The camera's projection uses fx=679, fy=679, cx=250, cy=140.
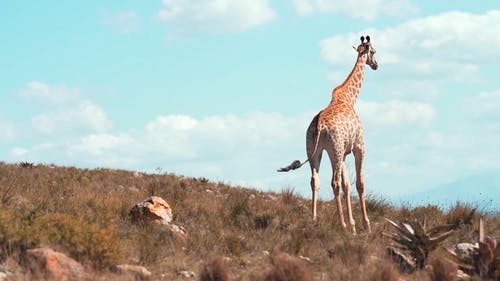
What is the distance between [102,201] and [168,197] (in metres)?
2.54

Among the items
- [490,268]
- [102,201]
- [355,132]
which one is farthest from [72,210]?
[490,268]

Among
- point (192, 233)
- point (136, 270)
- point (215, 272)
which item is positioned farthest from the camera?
point (192, 233)

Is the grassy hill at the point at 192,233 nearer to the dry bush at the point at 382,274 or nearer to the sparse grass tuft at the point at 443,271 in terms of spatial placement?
the dry bush at the point at 382,274

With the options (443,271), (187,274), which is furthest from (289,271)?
(443,271)

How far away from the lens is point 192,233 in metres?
11.4

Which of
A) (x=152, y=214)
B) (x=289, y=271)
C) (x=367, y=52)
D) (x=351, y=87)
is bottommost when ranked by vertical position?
(x=289, y=271)

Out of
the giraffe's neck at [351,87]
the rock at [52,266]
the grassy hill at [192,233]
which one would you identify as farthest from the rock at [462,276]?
the giraffe's neck at [351,87]

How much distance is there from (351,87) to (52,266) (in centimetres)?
889

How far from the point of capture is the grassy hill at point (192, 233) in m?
9.00

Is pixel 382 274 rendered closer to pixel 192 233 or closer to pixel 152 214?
pixel 192 233

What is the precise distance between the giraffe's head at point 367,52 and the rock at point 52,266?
9.56 metres

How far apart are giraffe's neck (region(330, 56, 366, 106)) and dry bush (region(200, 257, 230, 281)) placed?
22.4ft

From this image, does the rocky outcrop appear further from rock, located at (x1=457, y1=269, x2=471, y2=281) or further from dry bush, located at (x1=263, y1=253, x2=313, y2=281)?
rock, located at (x1=457, y1=269, x2=471, y2=281)

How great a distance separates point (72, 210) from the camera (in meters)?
12.3
